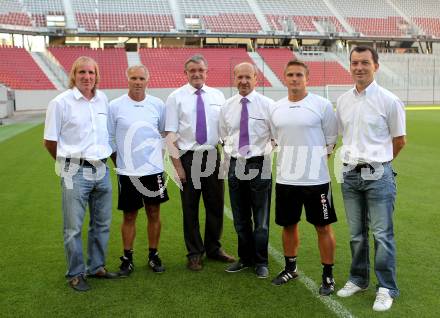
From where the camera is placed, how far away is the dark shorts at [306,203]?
393 cm

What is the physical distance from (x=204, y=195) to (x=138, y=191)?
2.23 ft

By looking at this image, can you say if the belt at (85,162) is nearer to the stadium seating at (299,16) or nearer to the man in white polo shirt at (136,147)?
the man in white polo shirt at (136,147)

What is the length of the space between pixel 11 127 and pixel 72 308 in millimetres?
17830

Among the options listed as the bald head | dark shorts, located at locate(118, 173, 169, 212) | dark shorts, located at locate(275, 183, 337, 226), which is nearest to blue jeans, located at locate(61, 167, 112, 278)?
dark shorts, located at locate(118, 173, 169, 212)

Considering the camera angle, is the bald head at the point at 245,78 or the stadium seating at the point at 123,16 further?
the stadium seating at the point at 123,16

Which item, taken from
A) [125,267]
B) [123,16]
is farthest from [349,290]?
[123,16]

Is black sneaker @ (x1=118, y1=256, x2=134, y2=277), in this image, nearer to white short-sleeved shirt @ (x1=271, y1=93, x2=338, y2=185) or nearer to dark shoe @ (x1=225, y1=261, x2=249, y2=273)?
dark shoe @ (x1=225, y1=261, x2=249, y2=273)

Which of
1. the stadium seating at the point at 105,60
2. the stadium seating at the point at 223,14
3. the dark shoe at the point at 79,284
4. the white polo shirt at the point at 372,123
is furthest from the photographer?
the stadium seating at the point at 223,14

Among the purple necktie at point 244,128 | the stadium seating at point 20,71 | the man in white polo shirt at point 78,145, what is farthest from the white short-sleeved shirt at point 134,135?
the stadium seating at point 20,71

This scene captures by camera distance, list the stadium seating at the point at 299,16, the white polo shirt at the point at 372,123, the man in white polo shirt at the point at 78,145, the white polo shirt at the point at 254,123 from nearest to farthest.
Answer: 1. the white polo shirt at the point at 372,123
2. the man in white polo shirt at the point at 78,145
3. the white polo shirt at the point at 254,123
4. the stadium seating at the point at 299,16

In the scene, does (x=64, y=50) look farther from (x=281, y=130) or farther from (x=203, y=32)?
(x=281, y=130)

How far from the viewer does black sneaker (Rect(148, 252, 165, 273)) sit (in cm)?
454

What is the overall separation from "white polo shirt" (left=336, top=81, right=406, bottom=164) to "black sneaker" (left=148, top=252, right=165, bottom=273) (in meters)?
1.93

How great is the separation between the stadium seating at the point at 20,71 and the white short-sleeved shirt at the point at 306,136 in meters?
28.6
